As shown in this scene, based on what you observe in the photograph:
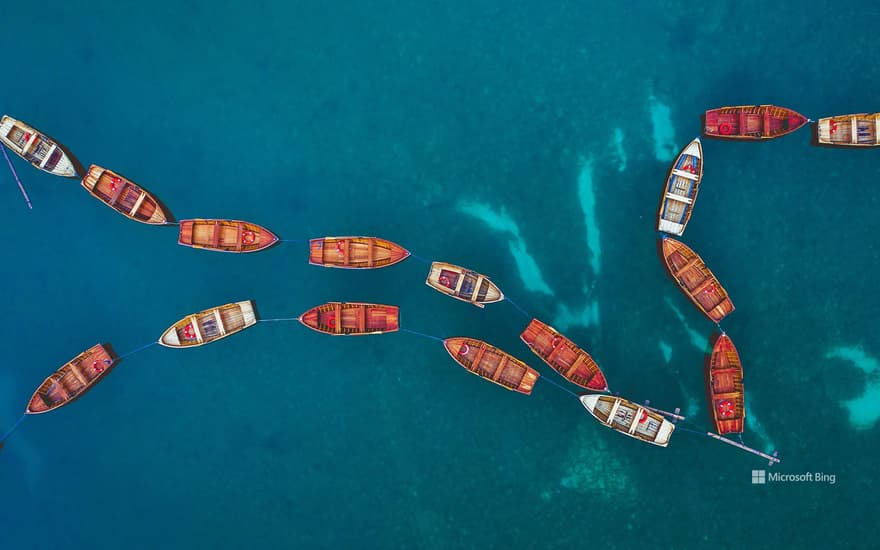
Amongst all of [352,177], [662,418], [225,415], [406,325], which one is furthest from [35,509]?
[662,418]

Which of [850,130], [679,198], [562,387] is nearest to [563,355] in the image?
[562,387]

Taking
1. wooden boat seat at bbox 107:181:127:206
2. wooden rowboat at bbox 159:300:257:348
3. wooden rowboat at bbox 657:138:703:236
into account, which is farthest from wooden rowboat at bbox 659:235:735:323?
wooden boat seat at bbox 107:181:127:206

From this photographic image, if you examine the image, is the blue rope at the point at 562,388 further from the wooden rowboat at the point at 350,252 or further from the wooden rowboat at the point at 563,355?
the wooden rowboat at the point at 350,252

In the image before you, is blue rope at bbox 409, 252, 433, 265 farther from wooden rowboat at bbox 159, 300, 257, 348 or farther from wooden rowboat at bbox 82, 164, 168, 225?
wooden rowboat at bbox 82, 164, 168, 225

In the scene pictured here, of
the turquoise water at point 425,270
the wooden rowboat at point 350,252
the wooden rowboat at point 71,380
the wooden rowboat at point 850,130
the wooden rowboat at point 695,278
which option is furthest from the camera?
the turquoise water at point 425,270

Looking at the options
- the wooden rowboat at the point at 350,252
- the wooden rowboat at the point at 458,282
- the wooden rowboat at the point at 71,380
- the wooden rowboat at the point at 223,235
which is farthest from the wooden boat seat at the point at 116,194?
the wooden rowboat at the point at 458,282

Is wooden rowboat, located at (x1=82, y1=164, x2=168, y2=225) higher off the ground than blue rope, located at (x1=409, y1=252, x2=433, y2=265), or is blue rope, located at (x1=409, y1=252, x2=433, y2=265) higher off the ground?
blue rope, located at (x1=409, y1=252, x2=433, y2=265)
